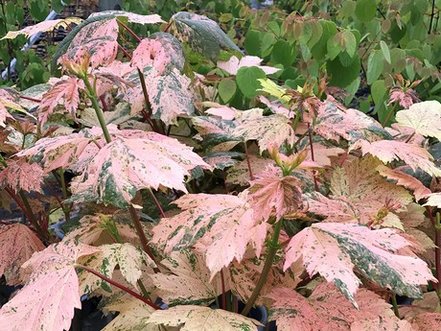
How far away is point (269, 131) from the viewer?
36.2 inches

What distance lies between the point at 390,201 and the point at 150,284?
16.5 inches

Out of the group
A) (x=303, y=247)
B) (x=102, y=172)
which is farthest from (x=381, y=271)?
(x=102, y=172)

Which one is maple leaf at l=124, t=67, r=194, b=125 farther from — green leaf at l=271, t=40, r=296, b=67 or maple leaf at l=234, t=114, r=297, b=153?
green leaf at l=271, t=40, r=296, b=67

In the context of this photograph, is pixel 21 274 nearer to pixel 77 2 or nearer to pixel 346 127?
pixel 346 127

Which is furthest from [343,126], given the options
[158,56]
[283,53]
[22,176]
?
[283,53]

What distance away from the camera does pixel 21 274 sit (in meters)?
0.98

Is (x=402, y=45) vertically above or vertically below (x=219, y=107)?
below

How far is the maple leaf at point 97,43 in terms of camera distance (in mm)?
882

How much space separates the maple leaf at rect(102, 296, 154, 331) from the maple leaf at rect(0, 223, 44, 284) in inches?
11.7

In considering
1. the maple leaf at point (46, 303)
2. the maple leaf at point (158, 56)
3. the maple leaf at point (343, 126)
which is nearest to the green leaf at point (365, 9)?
the maple leaf at point (343, 126)

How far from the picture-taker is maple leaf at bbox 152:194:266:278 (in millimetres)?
614

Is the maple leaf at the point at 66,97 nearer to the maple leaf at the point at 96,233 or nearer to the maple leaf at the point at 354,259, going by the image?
the maple leaf at the point at 96,233

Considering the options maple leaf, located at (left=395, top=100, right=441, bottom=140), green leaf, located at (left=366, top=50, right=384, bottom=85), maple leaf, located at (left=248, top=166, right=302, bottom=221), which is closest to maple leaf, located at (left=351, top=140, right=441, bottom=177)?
maple leaf, located at (left=395, top=100, right=441, bottom=140)

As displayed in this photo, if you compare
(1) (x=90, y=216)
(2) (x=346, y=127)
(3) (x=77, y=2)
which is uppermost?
(2) (x=346, y=127)
